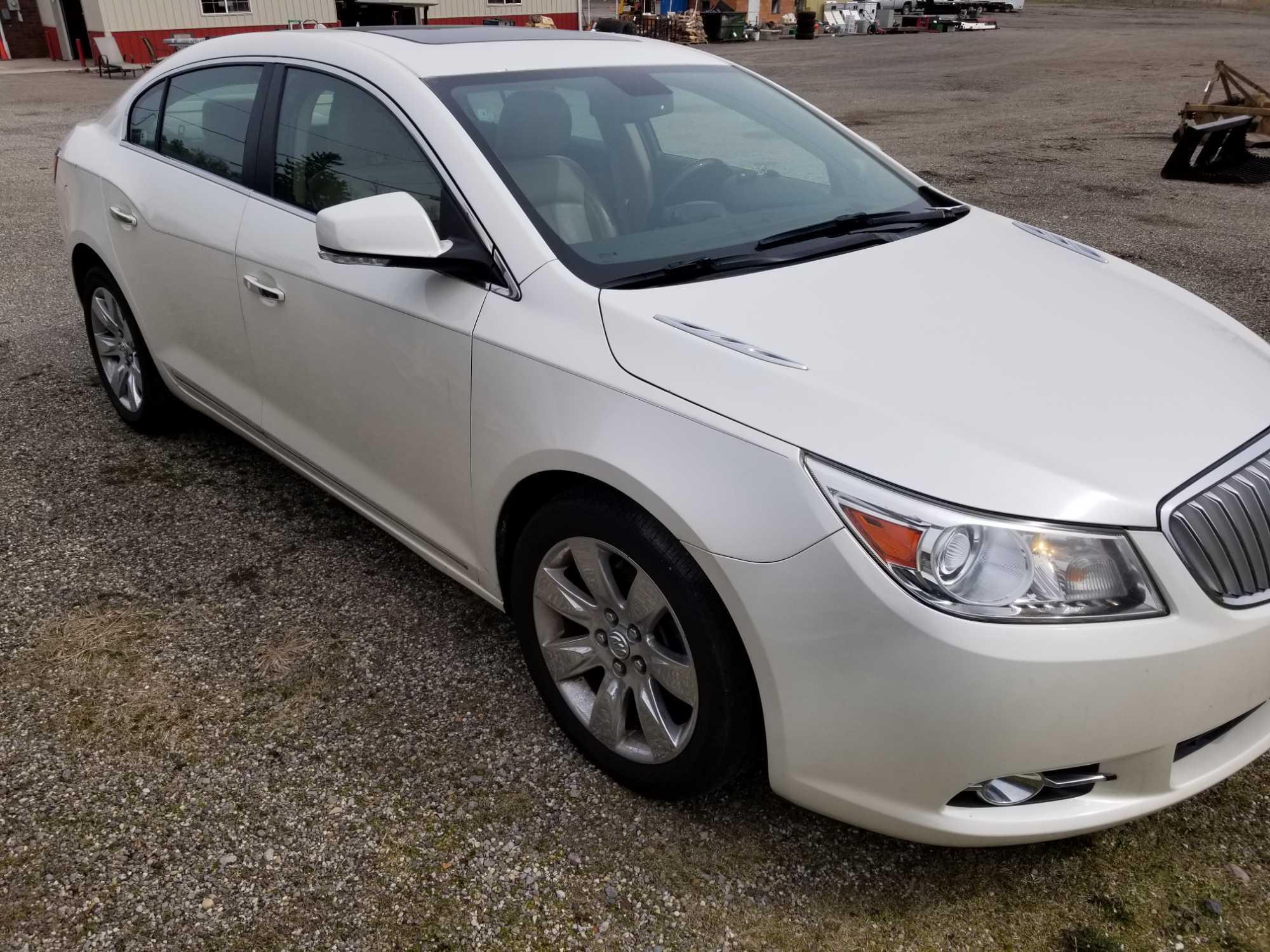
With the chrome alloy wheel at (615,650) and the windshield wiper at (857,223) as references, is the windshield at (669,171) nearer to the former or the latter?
the windshield wiper at (857,223)

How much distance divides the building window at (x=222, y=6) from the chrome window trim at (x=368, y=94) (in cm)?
2378

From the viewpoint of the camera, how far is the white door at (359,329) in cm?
252

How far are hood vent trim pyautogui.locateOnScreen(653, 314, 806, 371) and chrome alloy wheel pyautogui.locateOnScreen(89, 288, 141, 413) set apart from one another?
2.82 metres

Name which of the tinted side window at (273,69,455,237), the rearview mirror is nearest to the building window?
the tinted side window at (273,69,455,237)

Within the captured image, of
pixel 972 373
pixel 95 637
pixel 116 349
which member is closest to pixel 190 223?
pixel 116 349

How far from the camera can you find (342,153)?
2875 mm

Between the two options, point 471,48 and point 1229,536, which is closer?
point 1229,536

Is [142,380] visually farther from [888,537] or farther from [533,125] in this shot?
[888,537]

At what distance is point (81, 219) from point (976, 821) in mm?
4015

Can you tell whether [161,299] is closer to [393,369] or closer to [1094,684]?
[393,369]

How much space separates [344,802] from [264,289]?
1538 mm

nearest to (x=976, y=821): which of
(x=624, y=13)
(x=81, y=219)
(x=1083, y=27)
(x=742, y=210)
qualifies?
(x=742, y=210)

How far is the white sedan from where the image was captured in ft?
5.80

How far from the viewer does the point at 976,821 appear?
187 centimetres
